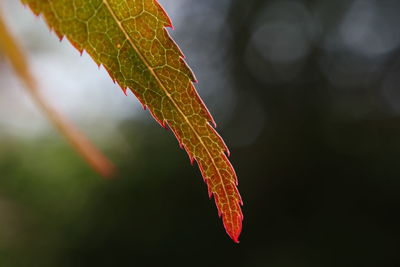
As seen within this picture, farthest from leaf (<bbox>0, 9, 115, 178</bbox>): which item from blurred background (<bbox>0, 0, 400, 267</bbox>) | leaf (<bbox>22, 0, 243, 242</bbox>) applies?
blurred background (<bbox>0, 0, 400, 267</bbox>)

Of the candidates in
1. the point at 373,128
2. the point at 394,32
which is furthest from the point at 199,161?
the point at 394,32

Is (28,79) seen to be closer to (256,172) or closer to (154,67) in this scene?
(154,67)

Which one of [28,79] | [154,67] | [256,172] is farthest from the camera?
[256,172]

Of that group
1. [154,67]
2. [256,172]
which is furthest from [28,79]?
[256,172]

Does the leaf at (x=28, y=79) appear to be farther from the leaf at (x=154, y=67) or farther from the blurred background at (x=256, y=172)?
the blurred background at (x=256, y=172)

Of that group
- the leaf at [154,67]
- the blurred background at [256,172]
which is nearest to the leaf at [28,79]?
the leaf at [154,67]

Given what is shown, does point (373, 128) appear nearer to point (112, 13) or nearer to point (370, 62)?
point (370, 62)

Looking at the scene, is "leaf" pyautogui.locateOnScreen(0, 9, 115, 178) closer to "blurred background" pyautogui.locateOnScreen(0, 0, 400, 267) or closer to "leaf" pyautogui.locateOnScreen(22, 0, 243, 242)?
"leaf" pyautogui.locateOnScreen(22, 0, 243, 242)
